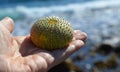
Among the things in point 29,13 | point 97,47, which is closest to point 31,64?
point 97,47

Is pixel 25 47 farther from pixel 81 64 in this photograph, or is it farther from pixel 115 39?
pixel 115 39

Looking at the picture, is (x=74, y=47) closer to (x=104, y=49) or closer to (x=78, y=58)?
(x=78, y=58)

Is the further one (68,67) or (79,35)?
(68,67)

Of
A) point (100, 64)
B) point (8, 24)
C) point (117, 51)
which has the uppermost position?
point (8, 24)

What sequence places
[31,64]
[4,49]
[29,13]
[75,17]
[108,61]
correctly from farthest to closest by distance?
[29,13] < [75,17] < [108,61] < [4,49] < [31,64]

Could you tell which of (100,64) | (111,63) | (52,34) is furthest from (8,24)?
(111,63)

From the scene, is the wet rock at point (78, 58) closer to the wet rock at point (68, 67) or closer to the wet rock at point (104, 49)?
the wet rock at point (68, 67)

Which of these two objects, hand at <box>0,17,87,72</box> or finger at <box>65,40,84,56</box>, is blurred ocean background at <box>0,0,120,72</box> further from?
finger at <box>65,40,84,56</box>
